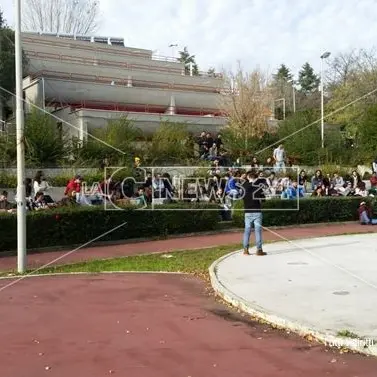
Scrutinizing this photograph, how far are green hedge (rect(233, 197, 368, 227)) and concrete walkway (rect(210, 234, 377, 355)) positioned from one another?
243 inches

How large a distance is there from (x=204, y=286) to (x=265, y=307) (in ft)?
8.83

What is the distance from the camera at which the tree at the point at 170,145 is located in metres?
30.3

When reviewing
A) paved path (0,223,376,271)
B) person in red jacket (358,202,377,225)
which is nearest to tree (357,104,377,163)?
person in red jacket (358,202,377,225)

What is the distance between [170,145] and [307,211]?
34.0 ft

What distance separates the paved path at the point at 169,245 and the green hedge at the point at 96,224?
0.54 metres

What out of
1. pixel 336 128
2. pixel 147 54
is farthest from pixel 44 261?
pixel 147 54

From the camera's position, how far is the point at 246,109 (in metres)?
40.8

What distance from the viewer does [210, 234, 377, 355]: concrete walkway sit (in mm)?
7336

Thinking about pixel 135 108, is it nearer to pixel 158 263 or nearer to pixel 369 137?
pixel 369 137

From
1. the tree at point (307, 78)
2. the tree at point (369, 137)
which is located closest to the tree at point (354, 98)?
the tree at point (369, 137)

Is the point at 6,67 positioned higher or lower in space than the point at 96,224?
higher

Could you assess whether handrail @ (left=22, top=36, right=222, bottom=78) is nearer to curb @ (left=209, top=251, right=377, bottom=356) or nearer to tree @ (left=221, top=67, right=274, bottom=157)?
tree @ (left=221, top=67, right=274, bottom=157)

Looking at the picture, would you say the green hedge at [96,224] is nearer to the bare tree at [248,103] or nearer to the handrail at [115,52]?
the bare tree at [248,103]

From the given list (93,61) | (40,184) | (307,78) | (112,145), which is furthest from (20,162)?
(307,78)
